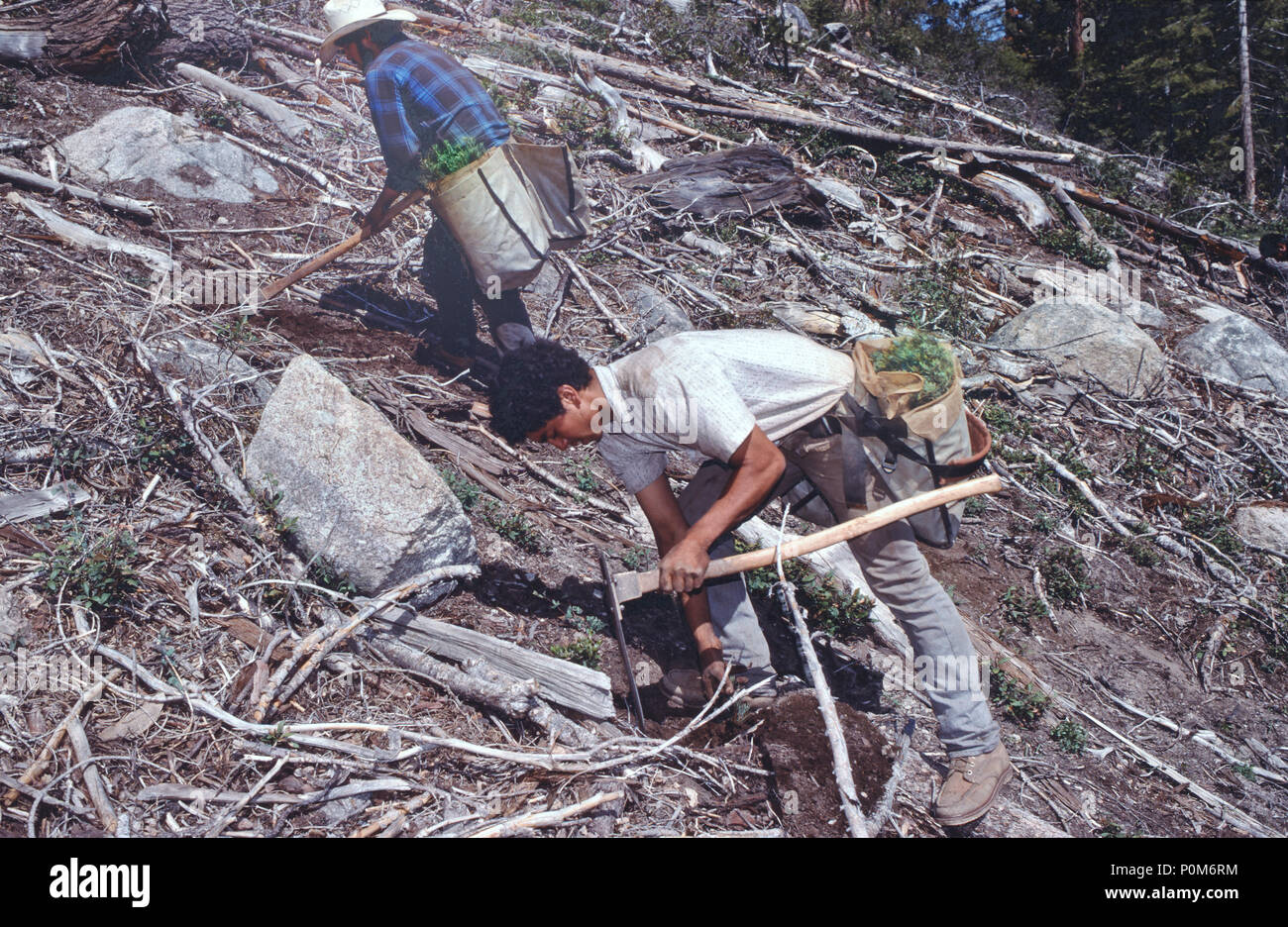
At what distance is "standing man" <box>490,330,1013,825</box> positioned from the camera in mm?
2969

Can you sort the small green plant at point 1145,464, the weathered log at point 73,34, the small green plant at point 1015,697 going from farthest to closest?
the weathered log at point 73,34
the small green plant at point 1145,464
the small green plant at point 1015,697

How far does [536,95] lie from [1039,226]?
6218 millimetres

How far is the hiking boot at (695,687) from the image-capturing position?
3.63 m

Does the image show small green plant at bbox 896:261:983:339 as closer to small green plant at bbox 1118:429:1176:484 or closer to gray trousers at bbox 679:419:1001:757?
small green plant at bbox 1118:429:1176:484

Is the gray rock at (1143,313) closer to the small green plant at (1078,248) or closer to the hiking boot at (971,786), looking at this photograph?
the small green plant at (1078,248)

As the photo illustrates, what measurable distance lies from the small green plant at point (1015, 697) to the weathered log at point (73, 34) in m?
8.57

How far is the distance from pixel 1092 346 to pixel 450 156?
5.90 metres

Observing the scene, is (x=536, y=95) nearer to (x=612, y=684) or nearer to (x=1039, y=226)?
(x=1039, y=226)

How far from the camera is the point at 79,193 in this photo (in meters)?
Result: 5.76

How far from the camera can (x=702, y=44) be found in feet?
36.7

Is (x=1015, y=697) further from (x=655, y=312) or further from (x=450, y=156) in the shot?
(x=450, y=156)

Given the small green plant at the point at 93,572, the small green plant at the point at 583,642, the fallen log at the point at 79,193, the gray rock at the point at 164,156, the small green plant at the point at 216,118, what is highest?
the small green plant at the point at 216,118

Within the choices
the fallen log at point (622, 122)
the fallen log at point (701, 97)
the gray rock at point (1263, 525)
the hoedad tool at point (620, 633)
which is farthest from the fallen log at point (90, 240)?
the gray rock at point (1263, 525)

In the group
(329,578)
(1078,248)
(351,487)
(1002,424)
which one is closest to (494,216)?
(351,487)
